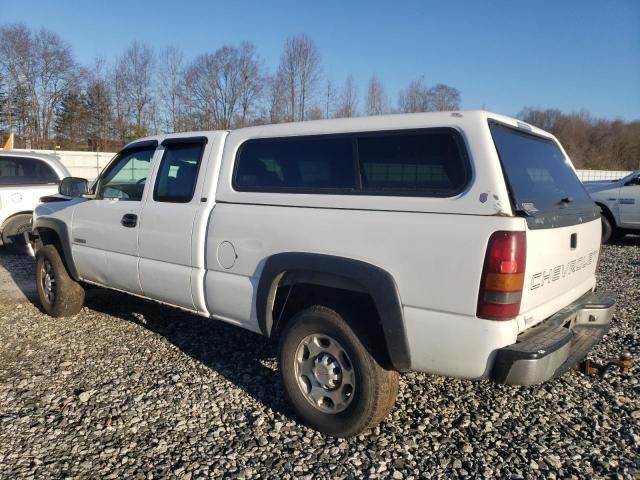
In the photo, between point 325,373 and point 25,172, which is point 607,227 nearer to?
point 325,373

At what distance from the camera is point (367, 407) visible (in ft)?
9.11

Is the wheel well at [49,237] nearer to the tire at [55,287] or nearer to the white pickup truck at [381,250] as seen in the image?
the tire at [55,287]

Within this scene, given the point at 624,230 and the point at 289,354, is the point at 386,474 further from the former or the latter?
the point at 624,230

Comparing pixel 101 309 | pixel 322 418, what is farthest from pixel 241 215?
pixel 101 309

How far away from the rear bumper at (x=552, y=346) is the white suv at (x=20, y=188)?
8507 mm

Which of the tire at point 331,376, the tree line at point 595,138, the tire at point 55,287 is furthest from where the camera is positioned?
the tree line at point 595,138

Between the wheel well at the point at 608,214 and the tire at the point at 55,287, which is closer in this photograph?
the tire at the point at 55,287

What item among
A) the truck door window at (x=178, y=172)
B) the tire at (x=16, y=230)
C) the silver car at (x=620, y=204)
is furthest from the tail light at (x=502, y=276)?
the silver car at (x=620, y=204)

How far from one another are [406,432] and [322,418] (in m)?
0.55

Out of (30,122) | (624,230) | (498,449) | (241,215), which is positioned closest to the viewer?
(498,449)

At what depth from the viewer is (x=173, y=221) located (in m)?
3.79

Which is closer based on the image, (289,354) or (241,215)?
(289,354)

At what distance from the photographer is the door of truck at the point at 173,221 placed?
3.69 metres

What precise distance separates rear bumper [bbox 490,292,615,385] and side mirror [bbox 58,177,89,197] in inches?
162
